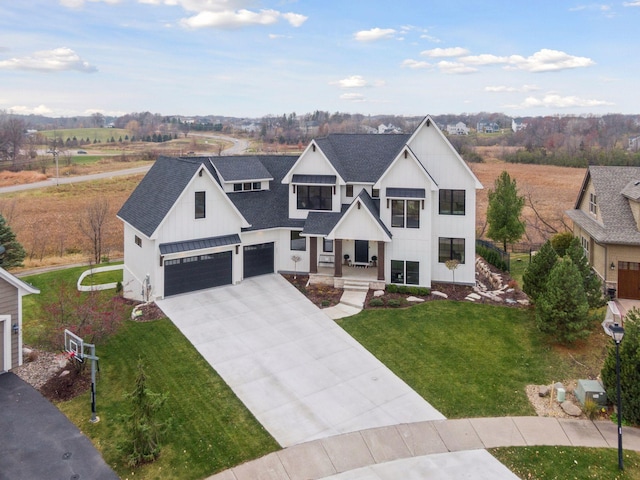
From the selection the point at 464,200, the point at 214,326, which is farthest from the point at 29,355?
the point at 464,200

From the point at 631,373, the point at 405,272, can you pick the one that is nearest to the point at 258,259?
the point at 405,272

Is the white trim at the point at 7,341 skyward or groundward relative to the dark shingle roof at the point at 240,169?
groundward

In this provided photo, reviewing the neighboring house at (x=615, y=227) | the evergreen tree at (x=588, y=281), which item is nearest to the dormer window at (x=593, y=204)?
the neighboring house at (x=615, y=227)

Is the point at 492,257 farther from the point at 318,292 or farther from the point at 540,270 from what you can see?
the point at 318,292

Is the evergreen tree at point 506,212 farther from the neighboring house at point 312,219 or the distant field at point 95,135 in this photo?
the distant field at point 95,135

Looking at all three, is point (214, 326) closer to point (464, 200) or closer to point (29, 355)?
point (29, 355)

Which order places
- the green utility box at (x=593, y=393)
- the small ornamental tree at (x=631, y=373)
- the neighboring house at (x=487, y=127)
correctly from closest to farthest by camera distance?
the small ornamental tree at (x=631, y=373) → the green utility box at (x=593, y=393) → the neighboring house at (x=487, y=127)
